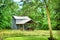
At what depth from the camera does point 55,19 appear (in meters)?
10.1

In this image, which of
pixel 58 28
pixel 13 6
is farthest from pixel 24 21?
pixel 13 6

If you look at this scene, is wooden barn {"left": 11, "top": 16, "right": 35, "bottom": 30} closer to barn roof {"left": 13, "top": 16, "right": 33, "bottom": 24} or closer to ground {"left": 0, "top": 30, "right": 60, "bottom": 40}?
barn roof {"left": 13, "top": 16, "right": 33, "bottom": 24}

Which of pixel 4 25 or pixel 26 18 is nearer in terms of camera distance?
pixel 4 25

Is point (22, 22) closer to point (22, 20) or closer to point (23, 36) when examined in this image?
point (22, 20)

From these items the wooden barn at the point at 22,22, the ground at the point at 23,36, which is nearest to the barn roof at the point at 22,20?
the wooden barn at the point at 22,22

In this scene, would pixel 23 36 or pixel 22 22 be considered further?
pixel 22 22

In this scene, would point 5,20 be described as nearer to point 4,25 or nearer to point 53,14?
point 4,25

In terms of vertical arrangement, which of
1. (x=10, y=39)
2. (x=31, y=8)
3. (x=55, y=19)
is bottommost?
(x=10, y=39)

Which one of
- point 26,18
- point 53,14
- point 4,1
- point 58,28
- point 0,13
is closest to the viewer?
point 4,1

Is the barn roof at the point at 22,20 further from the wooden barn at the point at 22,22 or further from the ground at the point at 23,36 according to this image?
the ground at the point at 23,36

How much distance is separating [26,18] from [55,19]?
4.13 meters

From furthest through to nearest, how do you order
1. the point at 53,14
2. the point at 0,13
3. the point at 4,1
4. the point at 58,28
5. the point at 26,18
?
the point at 26,18
the point at 58,28
the point at 53,14
the point at 0,13
the point at 4,1

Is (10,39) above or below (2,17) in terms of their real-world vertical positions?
below

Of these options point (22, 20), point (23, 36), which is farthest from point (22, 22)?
point (23, 36)
